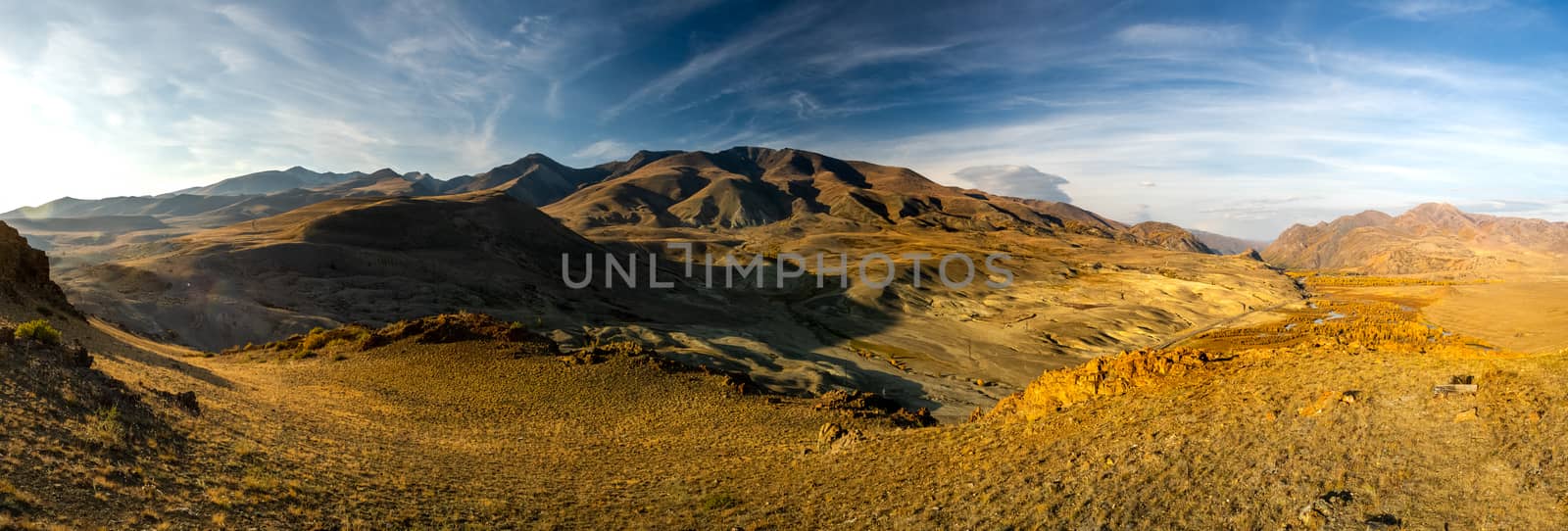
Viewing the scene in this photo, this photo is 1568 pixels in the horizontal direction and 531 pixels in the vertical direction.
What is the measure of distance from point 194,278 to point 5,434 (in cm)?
4968

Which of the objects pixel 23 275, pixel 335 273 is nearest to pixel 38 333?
pixel 23 275

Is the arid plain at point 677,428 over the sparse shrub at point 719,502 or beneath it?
over

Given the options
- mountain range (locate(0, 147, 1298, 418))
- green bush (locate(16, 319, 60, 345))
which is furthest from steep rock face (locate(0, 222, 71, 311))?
green bush (locate(16, 319, 60, 345))

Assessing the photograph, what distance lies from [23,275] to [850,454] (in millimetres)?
33668

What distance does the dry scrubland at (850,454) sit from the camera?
28.3 ft

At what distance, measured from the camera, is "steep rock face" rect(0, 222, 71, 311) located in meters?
21.6

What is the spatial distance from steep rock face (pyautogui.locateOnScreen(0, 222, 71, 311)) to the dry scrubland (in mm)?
2016

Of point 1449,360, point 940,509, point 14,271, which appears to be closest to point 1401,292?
point 1449,360

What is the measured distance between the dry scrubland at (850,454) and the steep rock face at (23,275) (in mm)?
2016

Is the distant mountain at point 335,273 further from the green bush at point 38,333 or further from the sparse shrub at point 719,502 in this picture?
the sparse shrub at point 719,502

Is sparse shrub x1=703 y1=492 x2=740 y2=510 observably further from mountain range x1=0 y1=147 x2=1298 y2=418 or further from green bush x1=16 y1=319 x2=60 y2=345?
mountain range x1=0 y1=147 x2=1298 y2=418

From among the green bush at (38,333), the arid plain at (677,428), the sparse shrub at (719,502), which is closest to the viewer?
the arid plain at (677,428)

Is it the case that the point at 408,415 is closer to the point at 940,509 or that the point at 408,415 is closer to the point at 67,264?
the point at 940,509

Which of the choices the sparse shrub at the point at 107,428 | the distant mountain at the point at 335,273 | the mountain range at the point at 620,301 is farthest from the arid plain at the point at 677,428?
the mountain range at the point at 620,301
